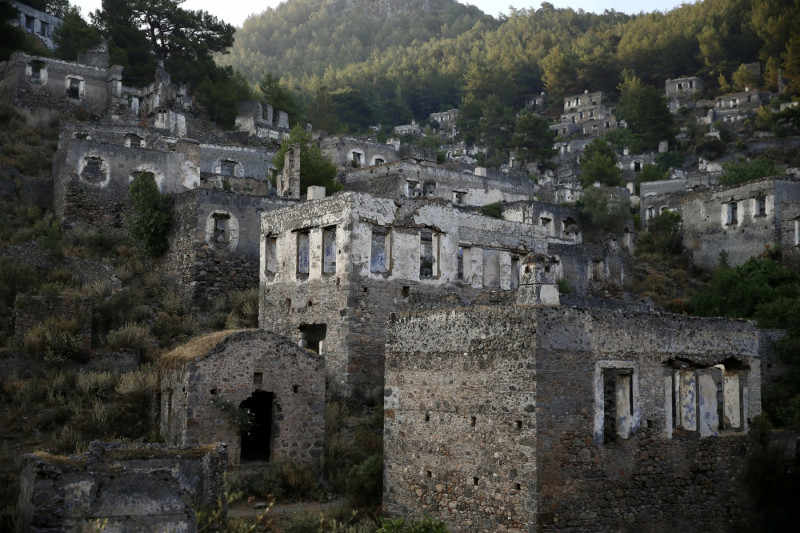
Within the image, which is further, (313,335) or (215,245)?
(215,245)

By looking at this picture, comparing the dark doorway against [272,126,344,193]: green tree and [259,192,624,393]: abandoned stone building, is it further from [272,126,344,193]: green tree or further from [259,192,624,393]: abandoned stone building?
[272,126,344,193]: green tree

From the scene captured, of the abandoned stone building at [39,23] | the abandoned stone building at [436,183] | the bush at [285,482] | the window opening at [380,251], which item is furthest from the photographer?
the abandoned stone building at [39,23]

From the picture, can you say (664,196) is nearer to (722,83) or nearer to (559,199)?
(559,199)

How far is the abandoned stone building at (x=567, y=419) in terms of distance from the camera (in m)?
15.8

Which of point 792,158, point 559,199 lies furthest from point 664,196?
point 792,158

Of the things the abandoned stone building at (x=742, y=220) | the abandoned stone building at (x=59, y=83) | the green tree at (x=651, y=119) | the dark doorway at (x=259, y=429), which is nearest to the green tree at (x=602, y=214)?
the abandoned stone building at (x=742, y=220)

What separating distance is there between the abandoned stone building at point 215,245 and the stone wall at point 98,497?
50.8 feet

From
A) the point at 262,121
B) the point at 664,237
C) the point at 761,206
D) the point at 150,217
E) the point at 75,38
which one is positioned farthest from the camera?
the point at 262,121

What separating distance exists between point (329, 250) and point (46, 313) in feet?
26.2

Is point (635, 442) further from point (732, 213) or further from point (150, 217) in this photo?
point (732, 213)

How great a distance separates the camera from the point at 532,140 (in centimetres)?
7294

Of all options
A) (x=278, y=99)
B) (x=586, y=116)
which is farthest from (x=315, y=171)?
(x=586, y=116)

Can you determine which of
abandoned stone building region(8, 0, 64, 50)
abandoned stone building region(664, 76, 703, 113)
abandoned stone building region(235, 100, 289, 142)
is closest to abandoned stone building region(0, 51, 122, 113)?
abandoned stone building region(235, 100, 289, 142)

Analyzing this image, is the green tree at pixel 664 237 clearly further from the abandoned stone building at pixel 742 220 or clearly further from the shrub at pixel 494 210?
the shrub at pixel 494 210
